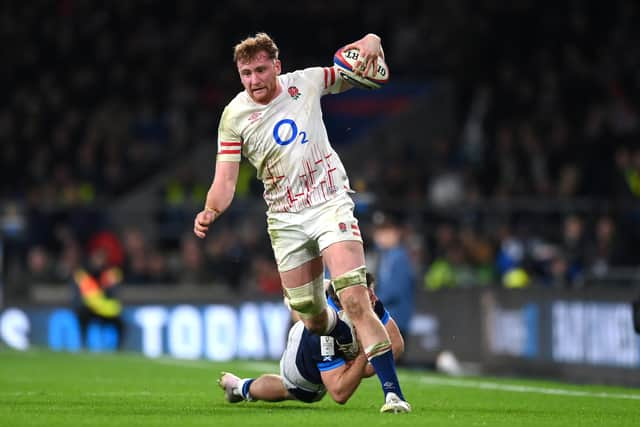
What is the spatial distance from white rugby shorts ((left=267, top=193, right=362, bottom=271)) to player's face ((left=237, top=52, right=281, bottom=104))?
0.83 m

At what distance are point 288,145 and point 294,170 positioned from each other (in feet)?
0.57

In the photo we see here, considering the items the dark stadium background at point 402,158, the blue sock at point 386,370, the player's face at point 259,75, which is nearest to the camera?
the blue sock at point 386,370

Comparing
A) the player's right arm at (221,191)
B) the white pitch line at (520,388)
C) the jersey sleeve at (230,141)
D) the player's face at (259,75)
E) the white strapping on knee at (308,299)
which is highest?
the player's face at (259,75)

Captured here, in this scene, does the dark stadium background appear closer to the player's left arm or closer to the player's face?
the player's left arm

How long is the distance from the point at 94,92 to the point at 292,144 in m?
21.6

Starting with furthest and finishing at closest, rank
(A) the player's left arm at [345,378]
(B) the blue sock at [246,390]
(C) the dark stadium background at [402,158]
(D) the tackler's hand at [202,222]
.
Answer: (C) the dark stadium background at [402,158] < (B) the blue sock at [246,390] < (A) the player's left arm at [345,378] < (D) the tackler's hand at [202,222]

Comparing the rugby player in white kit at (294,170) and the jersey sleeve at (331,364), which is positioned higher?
the rugby player in white kit at (294,170)

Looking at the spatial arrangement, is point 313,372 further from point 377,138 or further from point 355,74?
point 377,138

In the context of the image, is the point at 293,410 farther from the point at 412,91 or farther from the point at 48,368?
the point at 412,91

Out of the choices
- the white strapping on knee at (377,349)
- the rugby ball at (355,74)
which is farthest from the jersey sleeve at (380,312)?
the rugby ball at (355,74)

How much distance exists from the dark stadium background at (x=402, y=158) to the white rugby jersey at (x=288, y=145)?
7.51 m

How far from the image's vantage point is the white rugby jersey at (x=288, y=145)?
9.06 m

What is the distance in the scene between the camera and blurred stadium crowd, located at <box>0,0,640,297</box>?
68.5ft

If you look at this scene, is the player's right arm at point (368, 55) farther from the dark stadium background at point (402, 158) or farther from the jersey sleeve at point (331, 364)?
the dark stadium background at point (402, 158)
